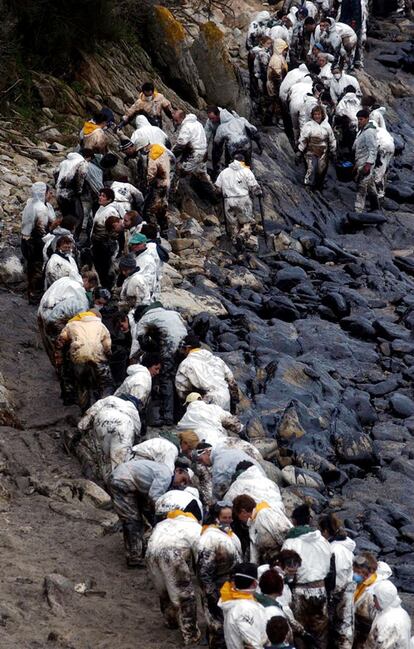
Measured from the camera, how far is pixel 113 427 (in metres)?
11.7

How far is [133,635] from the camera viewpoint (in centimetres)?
1011

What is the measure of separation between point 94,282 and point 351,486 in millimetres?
3664

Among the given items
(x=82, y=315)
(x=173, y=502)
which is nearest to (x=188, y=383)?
(x=82, y=315)

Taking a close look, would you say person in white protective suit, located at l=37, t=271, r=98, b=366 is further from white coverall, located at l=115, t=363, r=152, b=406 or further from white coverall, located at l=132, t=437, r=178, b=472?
white coverall, located at l=132, t=437, r=178, b=472

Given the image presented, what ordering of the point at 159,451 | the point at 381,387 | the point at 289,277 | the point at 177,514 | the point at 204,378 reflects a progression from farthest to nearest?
the point at 289,277 < the point at 381,387 < the point at 204,378 < the point at 159,451 < the point at 177,514

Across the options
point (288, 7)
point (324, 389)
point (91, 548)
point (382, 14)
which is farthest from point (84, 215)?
point (382, 14)

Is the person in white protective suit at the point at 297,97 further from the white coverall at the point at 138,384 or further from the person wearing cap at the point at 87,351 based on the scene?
the white coverall at the point at 138,384

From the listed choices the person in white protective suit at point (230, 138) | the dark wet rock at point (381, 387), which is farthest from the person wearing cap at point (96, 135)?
the dark wet rock at point (381, 387)

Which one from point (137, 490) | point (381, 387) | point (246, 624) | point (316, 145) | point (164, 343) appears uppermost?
point (246, 624)

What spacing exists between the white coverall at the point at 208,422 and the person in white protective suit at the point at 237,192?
656 cm

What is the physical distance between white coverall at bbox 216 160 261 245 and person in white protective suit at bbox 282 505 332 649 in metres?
8.98

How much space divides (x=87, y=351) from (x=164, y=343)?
0.87m

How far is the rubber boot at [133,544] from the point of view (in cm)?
1105

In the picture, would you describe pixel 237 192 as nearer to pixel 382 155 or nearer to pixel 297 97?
pixel 297 97
